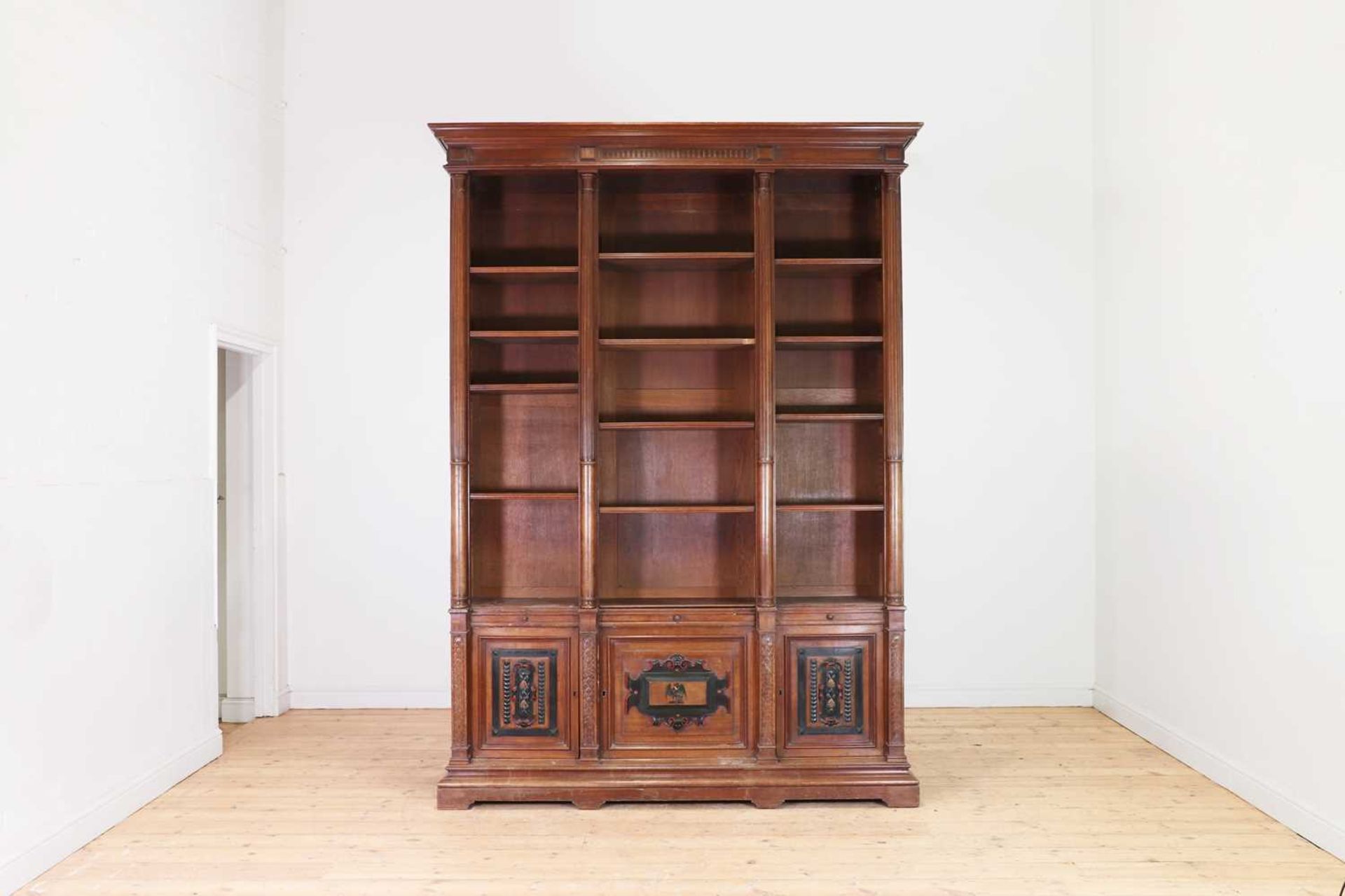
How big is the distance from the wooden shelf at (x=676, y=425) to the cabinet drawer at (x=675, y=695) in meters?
0.86

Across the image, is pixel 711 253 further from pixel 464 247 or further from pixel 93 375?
pixel 93 375

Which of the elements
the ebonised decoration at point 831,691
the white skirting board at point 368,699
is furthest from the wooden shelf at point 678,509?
the white skirting board at point 368,699

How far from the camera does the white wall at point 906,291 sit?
4945mm

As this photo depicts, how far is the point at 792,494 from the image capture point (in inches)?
165

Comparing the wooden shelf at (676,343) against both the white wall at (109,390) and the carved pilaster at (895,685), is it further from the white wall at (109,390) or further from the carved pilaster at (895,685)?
the white wall at (109,390)

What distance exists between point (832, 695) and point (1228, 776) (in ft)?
5.46

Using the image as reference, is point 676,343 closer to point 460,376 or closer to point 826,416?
point 826,416

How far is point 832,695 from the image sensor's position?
12.2ft

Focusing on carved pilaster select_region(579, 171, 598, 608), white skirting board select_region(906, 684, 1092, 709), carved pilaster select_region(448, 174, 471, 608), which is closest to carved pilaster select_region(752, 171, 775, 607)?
carved pilaster select_region(579, 171, 598, 608)

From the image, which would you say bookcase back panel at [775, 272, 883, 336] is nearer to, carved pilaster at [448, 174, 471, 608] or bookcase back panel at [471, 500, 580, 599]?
bookcase back panel at [471, 500, 580, 599]

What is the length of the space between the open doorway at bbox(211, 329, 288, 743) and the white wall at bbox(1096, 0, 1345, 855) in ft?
14.4

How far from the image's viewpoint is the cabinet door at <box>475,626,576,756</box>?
3.70 meters

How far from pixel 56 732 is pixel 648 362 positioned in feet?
8.66

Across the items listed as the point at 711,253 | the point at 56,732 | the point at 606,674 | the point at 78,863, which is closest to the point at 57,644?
the point at 56,732
